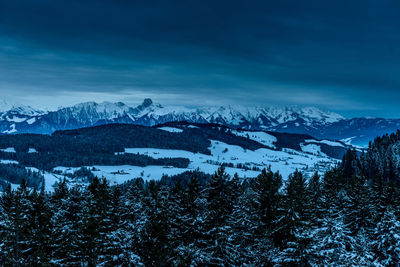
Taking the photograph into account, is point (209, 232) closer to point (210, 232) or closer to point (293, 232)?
point (210, 232)

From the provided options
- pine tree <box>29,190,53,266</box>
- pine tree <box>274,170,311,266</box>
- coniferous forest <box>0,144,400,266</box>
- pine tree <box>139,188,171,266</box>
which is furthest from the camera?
pine tree <box>29,190,53,266</box>

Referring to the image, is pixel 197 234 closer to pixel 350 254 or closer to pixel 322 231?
pixel 322 231

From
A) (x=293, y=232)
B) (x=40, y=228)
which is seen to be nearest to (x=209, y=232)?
(x=293, y=232)

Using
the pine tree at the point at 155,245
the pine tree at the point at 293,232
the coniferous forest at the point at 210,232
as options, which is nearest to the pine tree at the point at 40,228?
the coniferous forest at the point at 210,232

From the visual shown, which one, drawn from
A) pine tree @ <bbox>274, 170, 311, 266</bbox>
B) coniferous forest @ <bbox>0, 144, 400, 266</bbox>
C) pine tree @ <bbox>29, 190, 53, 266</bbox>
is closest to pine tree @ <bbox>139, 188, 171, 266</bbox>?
coniferous forest @ <bbox>0, 144, 400, 266</bbox>

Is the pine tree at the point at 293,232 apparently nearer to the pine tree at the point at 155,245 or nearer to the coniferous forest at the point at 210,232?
the coniferous forest at the point at 210,232

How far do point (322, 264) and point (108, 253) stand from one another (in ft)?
66.4

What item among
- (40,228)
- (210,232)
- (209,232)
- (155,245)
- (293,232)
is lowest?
(40,228)

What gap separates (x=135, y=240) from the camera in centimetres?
2950

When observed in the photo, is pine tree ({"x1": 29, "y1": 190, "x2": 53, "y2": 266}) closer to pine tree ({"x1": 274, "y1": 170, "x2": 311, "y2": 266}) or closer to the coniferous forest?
the coniferous forest

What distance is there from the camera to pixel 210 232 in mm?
29016

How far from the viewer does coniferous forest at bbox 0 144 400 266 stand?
85.5 feet

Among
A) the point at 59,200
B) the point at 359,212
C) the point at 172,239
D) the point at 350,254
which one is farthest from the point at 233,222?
the point at 59,200

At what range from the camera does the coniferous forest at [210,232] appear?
26062 millimetres
